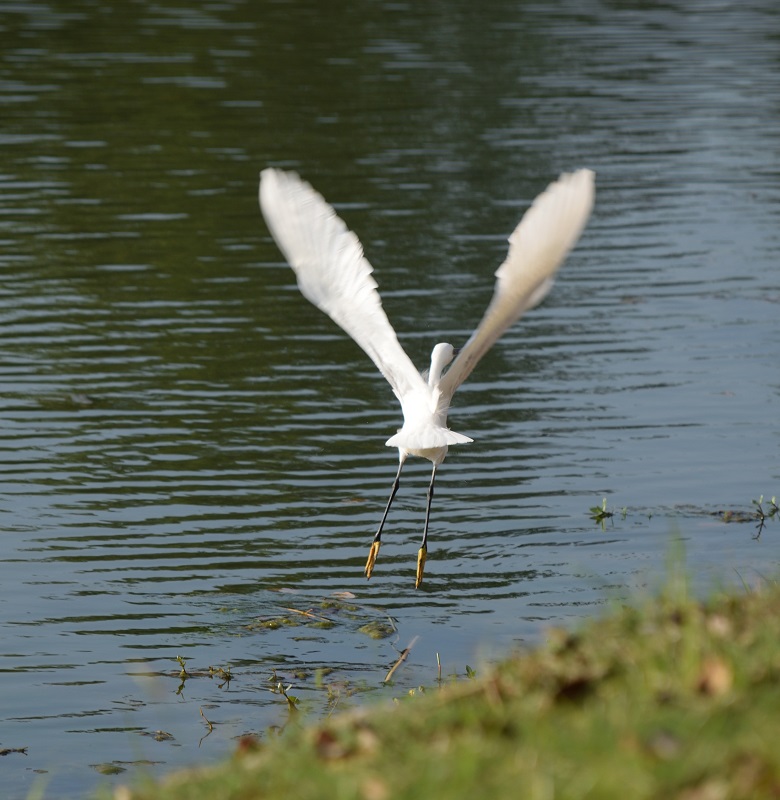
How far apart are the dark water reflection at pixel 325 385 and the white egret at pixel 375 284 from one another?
1.22 metres

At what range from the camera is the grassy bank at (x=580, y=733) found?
11.1ft

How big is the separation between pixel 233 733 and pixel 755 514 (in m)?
4.25

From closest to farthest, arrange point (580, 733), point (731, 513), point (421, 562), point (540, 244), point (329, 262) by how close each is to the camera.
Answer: point (580, 733)
point (540, 244)
point (329, 262)
point (421, 562)
point (731, 513)

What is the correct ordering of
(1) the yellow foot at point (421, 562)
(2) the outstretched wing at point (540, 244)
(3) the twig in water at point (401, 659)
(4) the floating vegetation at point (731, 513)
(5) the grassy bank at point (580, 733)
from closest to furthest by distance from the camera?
(5) the grassy bank at point (580, 733), (2) the outstretched wing at point (540, 244), (3) the twig in water at point (401, 659), (1) the yellow foot at point (421, 562), (4) the floating vegetation at point (731, 513)

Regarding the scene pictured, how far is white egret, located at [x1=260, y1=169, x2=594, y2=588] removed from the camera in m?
6.94

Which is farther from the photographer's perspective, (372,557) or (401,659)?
(372,557)

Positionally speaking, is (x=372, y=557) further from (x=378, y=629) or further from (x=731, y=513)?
(x=731, y=513)

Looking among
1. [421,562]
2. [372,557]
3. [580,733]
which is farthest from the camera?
[372,557]

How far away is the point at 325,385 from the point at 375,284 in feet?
16.5

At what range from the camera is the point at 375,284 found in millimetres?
7699

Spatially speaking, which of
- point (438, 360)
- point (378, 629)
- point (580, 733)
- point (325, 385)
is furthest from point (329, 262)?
point (325, 385)

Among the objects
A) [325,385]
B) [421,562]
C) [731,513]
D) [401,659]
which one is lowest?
[401,659]

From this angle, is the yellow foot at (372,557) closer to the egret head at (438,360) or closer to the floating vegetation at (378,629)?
the floating vegetation at (378,629)

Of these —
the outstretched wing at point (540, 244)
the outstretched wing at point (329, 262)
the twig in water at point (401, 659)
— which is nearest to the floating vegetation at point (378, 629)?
the twig in water at point (401, 659)
